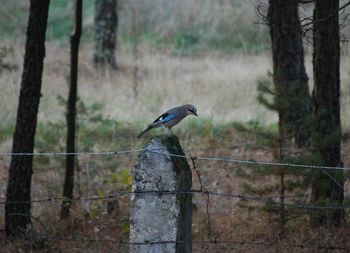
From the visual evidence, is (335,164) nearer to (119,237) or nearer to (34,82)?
(119,237)

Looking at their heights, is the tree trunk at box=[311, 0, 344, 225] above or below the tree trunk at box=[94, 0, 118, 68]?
below

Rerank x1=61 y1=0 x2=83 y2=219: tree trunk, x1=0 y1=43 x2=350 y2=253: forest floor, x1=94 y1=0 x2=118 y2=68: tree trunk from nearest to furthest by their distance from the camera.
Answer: x1=0 y1=43 x2=350 y2=253: forest floor < x1=61 y1=0 x2=83 y2=219: tree trunk < x1=94 y1=0 x2=118 y2=68: tree trunk

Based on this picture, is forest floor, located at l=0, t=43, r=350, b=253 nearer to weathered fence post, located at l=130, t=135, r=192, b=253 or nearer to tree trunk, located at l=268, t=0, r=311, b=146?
tree trunk, located at l=268, t=0, r=311, b=146

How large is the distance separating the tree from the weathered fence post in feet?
11.6

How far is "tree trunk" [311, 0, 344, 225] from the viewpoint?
28.0 ft

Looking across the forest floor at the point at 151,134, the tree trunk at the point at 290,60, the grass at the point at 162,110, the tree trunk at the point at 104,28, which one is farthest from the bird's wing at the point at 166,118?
the tree trunk at the point at 104,28

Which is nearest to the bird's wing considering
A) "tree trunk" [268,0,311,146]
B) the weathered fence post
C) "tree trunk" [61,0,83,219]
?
the weathered fence post

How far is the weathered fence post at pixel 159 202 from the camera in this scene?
5461 mm

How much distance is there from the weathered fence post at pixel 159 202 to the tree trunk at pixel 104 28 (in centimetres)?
1698

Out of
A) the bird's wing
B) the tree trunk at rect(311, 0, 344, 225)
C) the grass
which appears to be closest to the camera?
the bird's wing

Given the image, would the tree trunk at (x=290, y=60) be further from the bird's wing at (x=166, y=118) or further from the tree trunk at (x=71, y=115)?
the bird's wing at (x=166, y=118)

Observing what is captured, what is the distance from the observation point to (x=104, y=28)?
22594 mm

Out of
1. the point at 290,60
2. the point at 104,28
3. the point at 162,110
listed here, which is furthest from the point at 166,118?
the point at 104,28

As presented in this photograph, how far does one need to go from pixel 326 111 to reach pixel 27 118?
3654mm
